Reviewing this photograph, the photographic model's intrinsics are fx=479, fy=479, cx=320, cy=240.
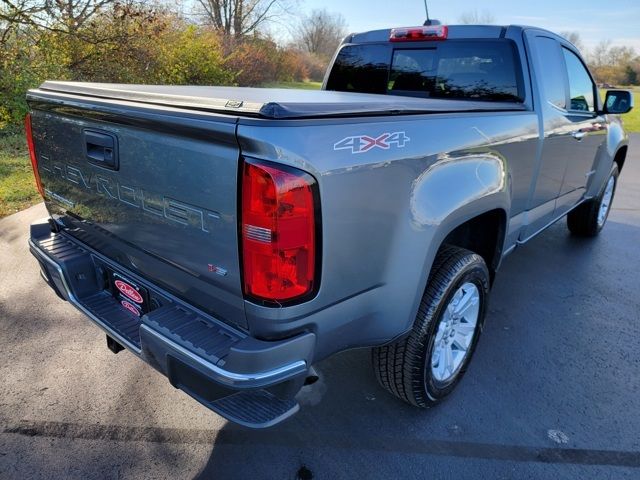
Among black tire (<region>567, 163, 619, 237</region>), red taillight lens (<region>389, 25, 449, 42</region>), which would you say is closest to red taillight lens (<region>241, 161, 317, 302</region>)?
red taillight lens (<region>389, 25, 449, 42</region>)

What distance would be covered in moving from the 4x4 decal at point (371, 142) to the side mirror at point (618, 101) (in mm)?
3234

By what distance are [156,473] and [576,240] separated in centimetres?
501

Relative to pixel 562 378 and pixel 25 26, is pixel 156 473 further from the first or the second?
pixel 25 26

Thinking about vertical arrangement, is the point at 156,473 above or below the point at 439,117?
below

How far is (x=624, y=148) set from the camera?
5.38m

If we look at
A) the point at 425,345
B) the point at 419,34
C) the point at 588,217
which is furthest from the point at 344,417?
the point at 588,217

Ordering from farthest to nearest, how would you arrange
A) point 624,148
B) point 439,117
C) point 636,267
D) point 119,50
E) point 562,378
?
point 119,50 < point 624,148 < point 636,267 < point 562,378 < point 439,117

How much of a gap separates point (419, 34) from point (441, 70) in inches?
12.6

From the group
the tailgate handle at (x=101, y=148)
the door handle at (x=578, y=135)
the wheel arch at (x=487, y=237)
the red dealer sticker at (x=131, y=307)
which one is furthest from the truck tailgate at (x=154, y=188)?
the door handle at (x=578, y=135)

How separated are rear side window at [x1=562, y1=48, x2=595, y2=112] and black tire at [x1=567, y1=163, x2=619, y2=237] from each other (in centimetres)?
121

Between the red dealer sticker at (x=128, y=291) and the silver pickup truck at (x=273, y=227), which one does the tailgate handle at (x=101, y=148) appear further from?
the red dealer sticker at (x=128, y=291)

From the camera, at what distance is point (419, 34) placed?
3.51 meters

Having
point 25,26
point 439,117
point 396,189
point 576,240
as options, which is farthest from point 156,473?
point 25,26

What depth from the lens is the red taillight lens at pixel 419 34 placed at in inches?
133
